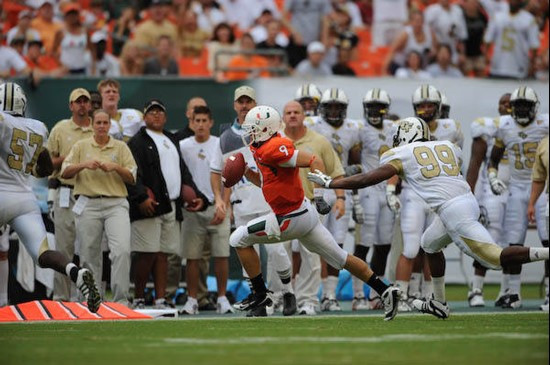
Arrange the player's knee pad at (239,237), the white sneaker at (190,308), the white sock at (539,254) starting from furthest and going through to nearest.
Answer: the white sneaker at (190,308), the player's knee pad at (239,237), the white sock at (539,254)

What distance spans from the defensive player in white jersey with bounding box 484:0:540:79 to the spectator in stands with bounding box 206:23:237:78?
352 centimetres

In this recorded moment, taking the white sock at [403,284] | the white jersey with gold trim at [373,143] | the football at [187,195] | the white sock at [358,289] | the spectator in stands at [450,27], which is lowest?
the white sock at [358,289]

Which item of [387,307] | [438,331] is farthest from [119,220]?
[438,331]

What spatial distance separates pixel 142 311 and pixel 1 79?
16.1 feet

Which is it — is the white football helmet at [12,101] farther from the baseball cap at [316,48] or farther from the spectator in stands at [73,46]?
the baseball cap at [316,48]

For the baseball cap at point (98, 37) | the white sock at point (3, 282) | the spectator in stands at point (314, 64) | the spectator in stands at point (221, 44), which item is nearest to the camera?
the white sock at point (3, 282)

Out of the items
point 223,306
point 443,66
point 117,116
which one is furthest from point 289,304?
point 443,66

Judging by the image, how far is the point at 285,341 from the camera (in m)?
7.89

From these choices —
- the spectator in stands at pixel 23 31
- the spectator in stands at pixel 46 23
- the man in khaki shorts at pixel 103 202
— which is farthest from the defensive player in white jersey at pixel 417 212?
the spectator in stands at pixel 46 23

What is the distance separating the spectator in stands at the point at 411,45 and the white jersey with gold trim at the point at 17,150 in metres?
7.91

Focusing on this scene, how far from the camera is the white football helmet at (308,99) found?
1358cm

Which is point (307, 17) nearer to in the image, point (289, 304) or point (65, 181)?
point (65, 181)

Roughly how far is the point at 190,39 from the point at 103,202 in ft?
19.5

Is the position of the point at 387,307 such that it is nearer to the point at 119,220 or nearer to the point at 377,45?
the point at 119,220
